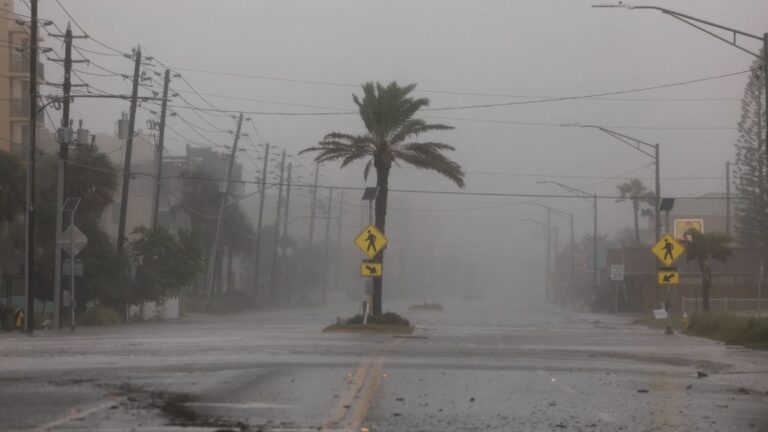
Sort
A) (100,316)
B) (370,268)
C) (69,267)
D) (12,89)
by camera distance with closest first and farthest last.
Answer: (370,268)
(69,267)
(100,316)
(12,89)

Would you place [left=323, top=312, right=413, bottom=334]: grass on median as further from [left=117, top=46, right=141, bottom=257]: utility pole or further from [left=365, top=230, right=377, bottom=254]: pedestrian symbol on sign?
[left=117, top=46, right=141, bottom=257]: utility pole

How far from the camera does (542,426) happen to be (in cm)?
1238

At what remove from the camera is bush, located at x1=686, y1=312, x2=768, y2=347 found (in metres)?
33.2

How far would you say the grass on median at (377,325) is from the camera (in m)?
40.6

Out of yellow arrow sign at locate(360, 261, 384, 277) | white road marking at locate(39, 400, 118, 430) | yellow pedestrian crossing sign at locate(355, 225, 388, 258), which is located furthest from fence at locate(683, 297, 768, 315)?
white road marking at locate(39, 400, 118, 430)

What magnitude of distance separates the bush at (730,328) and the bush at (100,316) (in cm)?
2504

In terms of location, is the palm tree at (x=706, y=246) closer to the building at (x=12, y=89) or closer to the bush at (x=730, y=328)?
the bush at (x=730, y=328)

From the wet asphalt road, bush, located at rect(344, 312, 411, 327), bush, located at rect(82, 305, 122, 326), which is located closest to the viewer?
the wet asphalt road

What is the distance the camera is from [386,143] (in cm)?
4528

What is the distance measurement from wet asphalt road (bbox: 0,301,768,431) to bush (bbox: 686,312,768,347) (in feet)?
18.2

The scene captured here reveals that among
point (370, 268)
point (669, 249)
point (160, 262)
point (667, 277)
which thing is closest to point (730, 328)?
point (667, 277)

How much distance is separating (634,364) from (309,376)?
26.3ft

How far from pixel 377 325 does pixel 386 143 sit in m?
7.52

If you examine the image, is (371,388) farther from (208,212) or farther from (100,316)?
(208,212)
